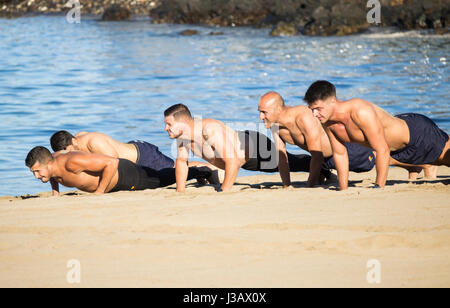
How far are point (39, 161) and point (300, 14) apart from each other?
27858 mm

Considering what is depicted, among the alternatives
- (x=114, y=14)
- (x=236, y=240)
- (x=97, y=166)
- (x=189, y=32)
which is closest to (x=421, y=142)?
(x=236, y=240)

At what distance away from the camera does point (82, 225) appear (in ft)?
17.1

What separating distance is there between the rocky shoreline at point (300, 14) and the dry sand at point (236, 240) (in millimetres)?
24915

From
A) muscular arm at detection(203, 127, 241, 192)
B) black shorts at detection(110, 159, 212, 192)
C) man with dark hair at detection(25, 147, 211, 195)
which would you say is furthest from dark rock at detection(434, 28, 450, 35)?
muscular arm at detection(203, 127, 241, 192)

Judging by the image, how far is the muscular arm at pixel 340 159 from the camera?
6512 millimetres

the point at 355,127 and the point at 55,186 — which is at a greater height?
the point at 355,127

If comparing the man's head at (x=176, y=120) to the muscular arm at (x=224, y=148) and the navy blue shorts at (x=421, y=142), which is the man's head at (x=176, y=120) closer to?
the muscular arm at (x=224, y=148)

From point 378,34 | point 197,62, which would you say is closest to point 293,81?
point 197,62

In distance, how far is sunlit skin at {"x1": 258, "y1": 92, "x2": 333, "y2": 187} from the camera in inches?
274

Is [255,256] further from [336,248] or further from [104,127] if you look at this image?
[104,127]

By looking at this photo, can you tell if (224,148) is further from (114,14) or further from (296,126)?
(114,14)

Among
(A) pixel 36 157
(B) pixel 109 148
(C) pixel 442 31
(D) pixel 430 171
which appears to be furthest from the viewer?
(C) pixel 442 31

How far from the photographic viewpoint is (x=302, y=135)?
717 cm

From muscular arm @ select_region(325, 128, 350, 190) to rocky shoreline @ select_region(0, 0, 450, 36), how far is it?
77.5ft
